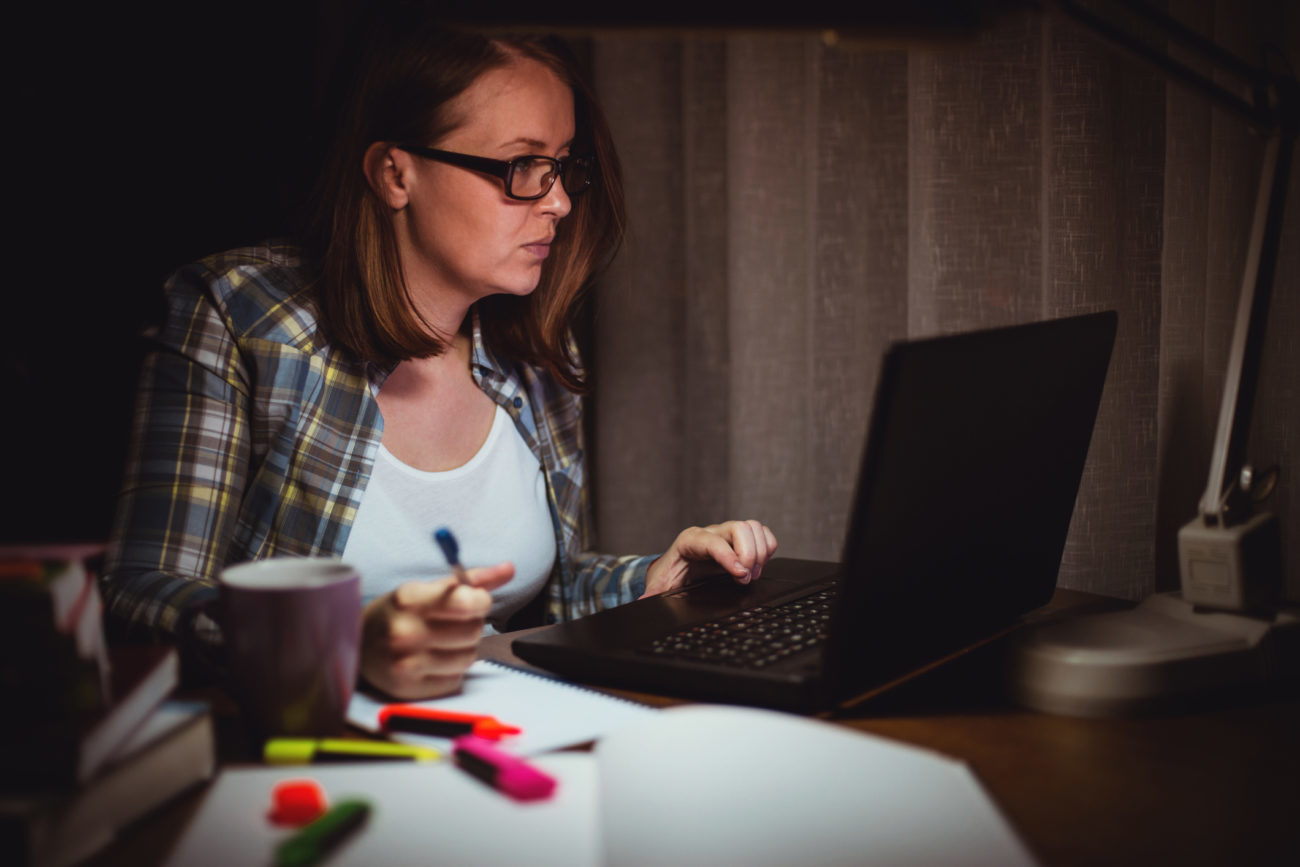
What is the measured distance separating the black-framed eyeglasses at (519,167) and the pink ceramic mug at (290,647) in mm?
641

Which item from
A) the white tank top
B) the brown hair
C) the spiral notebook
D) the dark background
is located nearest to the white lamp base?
the spiral notebook

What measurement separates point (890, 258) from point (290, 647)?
100 cm

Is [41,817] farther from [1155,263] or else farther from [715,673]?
[1155,263]

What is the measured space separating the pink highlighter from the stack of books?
0.15 meters

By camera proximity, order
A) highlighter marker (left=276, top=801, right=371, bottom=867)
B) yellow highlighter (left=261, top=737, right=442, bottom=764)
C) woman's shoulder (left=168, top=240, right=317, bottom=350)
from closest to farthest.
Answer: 1. highlighter marker (left=276, top=801, right=371, bottom=867)
2. yellow highlighter (left=261, top=737, right=442, bottom=764)
3. woman's shoulder (left=168, top=240, right=317, bottom=350)

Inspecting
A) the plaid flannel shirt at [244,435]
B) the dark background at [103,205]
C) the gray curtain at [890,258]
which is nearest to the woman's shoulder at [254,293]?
the plaid flannel shirt at [244,435]

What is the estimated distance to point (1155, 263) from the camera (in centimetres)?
113

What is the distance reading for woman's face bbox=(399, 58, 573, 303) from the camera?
1194 mm

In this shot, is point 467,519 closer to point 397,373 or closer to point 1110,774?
point 397,373

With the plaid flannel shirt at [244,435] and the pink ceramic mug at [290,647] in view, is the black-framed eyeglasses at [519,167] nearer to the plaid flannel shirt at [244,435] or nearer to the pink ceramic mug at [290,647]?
the plaid flannel shirt at [244,435]

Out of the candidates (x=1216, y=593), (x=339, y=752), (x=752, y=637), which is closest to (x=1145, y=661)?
(x=1216, y=593)

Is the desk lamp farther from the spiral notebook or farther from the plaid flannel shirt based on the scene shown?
the plaid flannel shirt

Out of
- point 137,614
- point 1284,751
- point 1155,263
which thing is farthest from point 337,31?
point 1284,751

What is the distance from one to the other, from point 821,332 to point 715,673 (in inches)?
32.1
